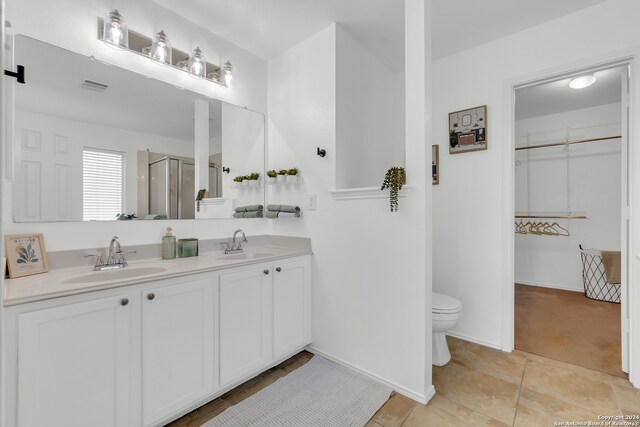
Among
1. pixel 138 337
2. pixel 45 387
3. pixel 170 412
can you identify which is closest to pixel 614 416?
pixel 170 412

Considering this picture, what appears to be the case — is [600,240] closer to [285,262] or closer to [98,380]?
[285,262]

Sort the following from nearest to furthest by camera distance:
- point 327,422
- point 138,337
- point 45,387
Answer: point 45,387 → point 138,337 → point 327,422

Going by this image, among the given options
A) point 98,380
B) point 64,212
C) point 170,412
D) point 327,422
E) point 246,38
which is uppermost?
point 246,38

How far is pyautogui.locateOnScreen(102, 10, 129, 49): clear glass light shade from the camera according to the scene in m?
1.81

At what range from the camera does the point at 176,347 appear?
62.5 inches

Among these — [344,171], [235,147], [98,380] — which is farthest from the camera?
[235,147]

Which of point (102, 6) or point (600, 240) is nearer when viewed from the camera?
point (102, 6)

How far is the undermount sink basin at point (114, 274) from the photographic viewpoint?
58.8 inches

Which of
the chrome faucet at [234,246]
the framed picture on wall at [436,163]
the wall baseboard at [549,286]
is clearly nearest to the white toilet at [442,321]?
the framed picture on wall at [436,163]

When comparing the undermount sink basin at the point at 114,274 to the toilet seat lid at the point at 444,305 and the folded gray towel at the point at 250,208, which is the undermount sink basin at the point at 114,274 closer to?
the folded gray towel at the point at 250,208

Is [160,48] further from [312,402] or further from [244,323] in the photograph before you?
[312,402]

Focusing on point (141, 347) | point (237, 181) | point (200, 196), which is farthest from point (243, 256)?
point (141, 347)

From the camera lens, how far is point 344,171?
2387 mm

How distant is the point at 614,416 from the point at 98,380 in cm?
268
